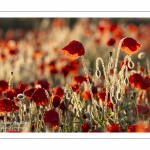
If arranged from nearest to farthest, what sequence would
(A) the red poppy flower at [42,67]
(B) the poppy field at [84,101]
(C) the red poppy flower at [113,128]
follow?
(C) the red poppy flower at [113,128] → (B) the poppy field at [84,101] → (A) the red poppy flower at [42,67]

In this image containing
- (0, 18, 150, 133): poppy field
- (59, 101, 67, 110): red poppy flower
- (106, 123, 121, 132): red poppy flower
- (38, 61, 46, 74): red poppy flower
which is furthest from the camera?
(38, 61, 46, 74): red poppy flower

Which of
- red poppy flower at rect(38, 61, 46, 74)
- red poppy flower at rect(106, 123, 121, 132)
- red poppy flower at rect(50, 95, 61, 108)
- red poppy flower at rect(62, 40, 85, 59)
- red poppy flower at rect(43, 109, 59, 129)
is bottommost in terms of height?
red poppy flower at rect(106, 123, 121, 132)

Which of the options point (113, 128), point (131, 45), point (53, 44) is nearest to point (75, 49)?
point (131, 45)

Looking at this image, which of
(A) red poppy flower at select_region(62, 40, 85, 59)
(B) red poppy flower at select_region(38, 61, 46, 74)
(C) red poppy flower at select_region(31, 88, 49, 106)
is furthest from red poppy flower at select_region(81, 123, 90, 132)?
(B) red poppy flower at select_region(38, 61, 46, 74)

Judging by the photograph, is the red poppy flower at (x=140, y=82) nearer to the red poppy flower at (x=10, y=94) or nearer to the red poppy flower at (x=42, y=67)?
the red poppy flower at (x=10, y=94)

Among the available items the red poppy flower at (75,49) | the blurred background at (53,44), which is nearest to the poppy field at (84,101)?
the red poppy flower at (75,49)

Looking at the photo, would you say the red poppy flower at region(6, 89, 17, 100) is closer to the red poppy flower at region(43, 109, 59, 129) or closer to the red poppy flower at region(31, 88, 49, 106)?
the red poppy flower at region(31, 88, 49, 106)

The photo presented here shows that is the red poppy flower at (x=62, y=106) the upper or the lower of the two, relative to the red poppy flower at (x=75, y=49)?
lower
